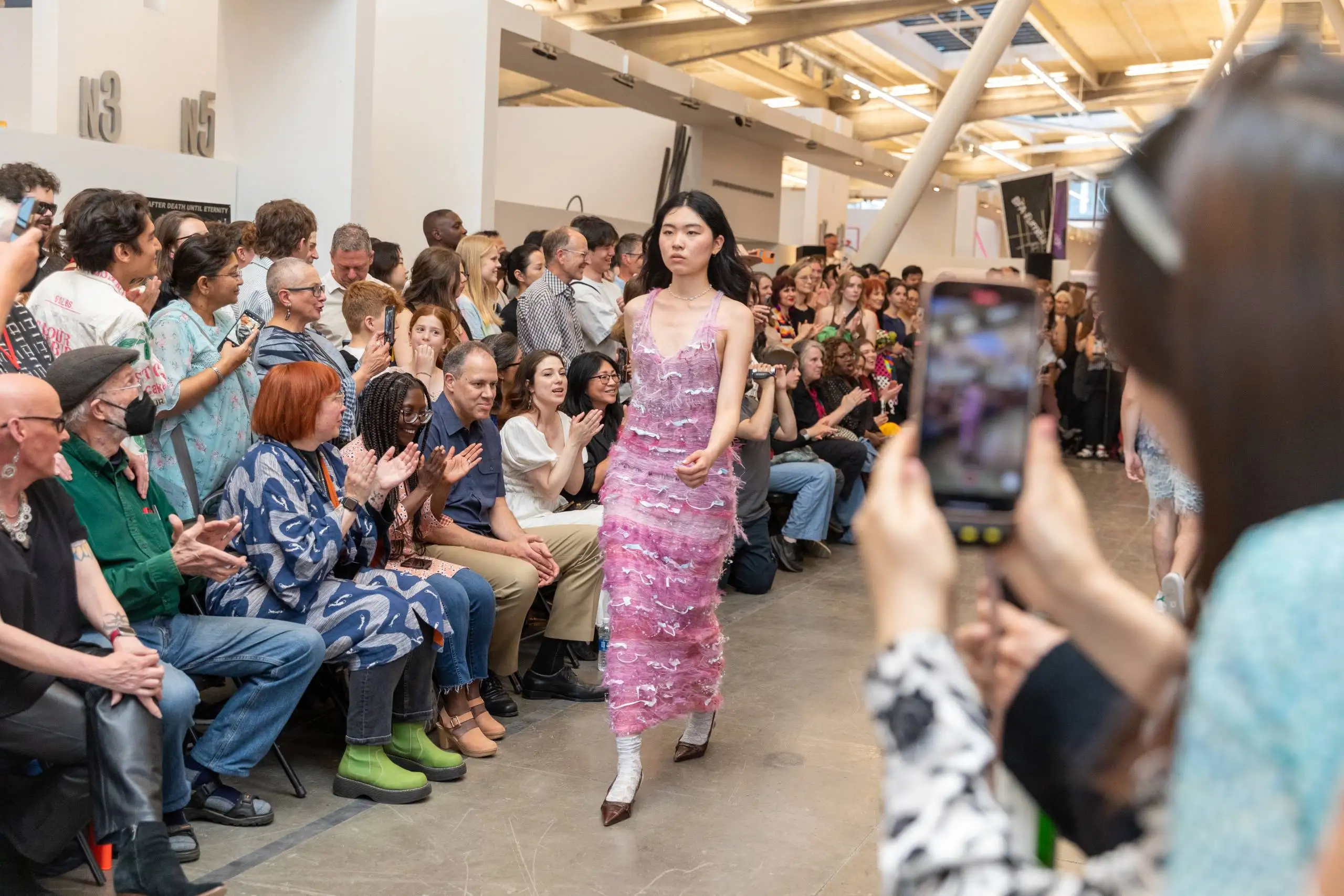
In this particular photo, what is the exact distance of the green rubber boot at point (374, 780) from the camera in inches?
136

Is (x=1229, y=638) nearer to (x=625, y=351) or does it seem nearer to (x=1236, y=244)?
(x=1236, y=244)

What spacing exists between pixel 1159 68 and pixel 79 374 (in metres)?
19.7

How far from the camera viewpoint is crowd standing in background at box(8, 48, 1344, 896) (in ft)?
1.96

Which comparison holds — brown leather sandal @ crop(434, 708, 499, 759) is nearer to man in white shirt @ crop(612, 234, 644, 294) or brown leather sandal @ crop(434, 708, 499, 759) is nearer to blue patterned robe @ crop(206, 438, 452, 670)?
blue patterned robe @ crop(206, 438, 452, 670)

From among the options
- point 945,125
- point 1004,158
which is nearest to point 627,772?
point 945,125

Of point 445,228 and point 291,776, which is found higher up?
point 445,228

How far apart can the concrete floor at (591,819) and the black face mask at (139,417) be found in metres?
0.99

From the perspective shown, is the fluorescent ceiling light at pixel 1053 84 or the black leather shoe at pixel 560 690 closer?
the black leather shoe at pixel 560 690

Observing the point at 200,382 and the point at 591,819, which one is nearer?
the point at 591,819

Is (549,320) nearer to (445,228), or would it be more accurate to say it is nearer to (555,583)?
(445,228)

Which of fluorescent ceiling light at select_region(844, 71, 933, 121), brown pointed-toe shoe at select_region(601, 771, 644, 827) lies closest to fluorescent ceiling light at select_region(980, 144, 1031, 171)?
fluorescent ceiling light at select_region(844, 71, 933, 121)

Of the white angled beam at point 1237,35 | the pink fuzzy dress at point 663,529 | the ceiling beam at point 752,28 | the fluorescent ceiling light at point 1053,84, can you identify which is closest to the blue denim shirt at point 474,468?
the pink fuzzy dress at point 663,529

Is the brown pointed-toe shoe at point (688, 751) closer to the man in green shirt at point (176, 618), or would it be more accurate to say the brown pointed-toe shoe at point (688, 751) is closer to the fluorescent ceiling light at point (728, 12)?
the man in green shirt at point (176, 618)

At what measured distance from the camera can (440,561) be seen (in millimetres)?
4051
